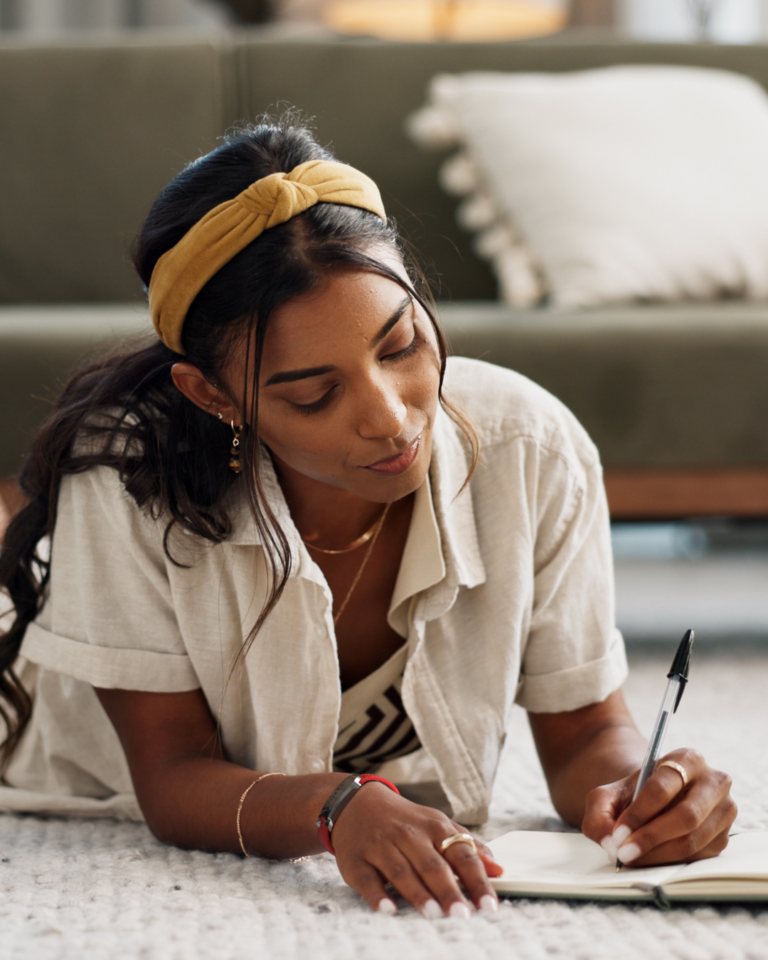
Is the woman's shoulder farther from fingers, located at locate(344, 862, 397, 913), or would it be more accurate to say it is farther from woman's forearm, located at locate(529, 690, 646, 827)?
fingers, located at locate(344, 862, 397, 913)

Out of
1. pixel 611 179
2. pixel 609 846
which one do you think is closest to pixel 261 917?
pixel 609 846

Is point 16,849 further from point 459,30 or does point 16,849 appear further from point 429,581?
point 459,30

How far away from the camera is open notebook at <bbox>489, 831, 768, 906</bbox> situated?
2.43 ft

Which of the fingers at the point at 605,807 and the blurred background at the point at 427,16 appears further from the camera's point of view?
the blurred background at the point at 427,16

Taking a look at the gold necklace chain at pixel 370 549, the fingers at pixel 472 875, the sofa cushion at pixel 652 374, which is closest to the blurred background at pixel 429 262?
the sofa cushion at pixel 652 374

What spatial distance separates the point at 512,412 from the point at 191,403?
30 cm

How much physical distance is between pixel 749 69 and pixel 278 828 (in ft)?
5.77

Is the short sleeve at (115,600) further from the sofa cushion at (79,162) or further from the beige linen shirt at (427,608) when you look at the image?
the sofa cushion at (79,162)

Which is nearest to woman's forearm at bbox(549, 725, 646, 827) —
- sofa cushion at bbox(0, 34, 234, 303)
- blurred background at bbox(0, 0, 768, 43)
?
sofa cushion at bbox(0, 34, 234, 303)

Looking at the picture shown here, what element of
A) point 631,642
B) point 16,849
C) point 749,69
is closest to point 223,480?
point 16,849

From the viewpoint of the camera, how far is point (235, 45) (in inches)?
79.6

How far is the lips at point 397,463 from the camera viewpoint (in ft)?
2.91

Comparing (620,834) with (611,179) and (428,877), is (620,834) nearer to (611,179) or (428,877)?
(428,877)

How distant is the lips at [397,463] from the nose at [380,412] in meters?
0.03
